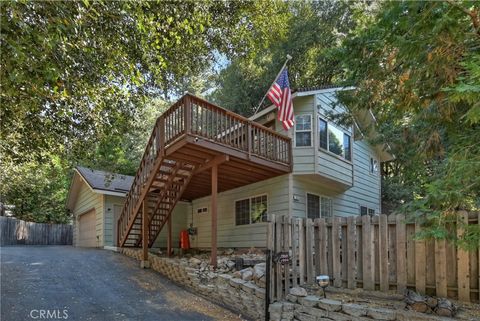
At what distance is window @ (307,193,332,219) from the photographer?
11172 millimetres

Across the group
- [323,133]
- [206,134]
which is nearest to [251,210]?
[323,133]

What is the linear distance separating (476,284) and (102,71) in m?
5.48

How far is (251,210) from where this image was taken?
37.9ft

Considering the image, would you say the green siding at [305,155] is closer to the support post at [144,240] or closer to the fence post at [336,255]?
the support post at [144,240]

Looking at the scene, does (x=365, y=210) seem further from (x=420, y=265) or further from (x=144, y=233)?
(x=420, y=265)

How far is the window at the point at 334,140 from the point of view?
36.4 feet

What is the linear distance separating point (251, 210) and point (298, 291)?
5996 mm

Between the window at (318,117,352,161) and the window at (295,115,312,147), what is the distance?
0.37 m

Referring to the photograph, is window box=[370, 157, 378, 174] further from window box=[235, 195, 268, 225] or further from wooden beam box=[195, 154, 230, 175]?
wooden beam box=[195, 154, 230, 175]

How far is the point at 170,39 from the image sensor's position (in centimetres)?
563

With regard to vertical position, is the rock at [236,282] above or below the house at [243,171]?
below

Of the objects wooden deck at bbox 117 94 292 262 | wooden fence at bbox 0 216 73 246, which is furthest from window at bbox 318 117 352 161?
wooden fence at bbox 0 216 73 246
